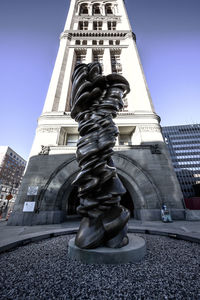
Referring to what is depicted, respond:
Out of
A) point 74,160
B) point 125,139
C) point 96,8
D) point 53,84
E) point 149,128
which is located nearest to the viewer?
point 74,160

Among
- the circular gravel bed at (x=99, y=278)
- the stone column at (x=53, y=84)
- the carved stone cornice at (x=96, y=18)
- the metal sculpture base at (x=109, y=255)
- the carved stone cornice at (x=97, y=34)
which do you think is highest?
the carved stone cornice at (x=96, y=18)

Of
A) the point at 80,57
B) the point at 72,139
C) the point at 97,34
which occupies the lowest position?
the point at 72,139

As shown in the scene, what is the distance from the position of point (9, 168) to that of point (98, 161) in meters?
82.8

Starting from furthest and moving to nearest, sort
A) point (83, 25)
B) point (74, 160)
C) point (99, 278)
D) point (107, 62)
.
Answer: point (83, 25) → point (107, 62) → point (74, 160) → point (99, 278)

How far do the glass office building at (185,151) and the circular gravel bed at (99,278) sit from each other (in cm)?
6738

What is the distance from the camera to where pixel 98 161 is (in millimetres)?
3391

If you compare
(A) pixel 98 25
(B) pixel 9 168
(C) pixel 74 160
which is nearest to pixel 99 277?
(C) pixel 74 160

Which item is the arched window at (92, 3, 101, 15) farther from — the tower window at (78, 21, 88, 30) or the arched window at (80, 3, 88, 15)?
the tower window at (78, 21, 88, 30)

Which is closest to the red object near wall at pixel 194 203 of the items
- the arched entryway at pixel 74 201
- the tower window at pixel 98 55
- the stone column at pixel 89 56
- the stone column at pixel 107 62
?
the arched entryway at pixel 74 201

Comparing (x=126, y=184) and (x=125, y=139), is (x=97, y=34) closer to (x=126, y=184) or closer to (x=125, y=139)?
(x=125, y=139)

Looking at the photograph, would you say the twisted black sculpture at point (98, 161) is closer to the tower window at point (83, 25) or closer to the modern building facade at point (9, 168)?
the tower window at point (83, 25)

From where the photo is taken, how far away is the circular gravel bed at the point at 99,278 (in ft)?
5.67

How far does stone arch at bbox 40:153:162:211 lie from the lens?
9758 millimetres

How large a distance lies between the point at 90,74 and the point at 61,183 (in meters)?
8.70
